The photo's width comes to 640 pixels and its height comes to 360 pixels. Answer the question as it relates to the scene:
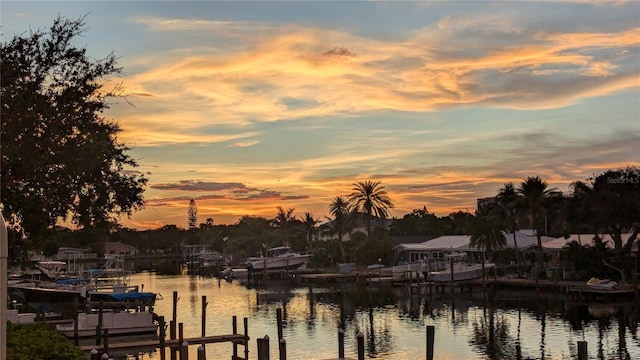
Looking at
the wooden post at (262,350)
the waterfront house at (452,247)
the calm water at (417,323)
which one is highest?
the waterfront house at (452,247)

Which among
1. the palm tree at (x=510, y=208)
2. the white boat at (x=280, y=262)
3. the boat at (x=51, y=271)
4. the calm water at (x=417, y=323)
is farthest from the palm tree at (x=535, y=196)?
the boat at (x=51, y=271)

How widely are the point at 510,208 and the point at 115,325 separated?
56.8 metres

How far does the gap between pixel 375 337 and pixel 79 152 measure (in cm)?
2713

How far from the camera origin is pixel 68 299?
206ft

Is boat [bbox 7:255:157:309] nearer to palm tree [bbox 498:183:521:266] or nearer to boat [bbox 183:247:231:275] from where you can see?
palm tree [bbox 498:183:521:266]

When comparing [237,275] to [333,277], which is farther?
[237,275]

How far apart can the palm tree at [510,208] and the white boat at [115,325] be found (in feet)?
173

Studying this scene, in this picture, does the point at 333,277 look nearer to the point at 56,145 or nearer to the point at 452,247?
the point at 452,247

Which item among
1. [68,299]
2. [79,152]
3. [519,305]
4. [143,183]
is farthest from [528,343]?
[68,299]

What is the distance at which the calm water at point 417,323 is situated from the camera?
3994 centimetres

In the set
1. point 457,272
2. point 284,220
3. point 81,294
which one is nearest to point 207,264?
point 284,220

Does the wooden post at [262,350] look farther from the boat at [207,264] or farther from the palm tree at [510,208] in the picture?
the boat at [207,264]

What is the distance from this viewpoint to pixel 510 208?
8575 cm

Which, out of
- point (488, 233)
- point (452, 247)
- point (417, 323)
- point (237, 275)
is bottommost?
point (417, 323)
